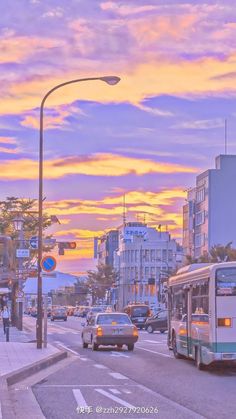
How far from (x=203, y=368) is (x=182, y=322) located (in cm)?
374

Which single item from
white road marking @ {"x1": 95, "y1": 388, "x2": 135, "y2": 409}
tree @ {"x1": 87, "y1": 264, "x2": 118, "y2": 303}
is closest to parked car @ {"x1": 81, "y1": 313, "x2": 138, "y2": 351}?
white road marking @ {"x1": 95, "y1": 388, "x2": 135, "y2": 409}

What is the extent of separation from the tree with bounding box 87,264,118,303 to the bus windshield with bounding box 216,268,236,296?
13966 centimetres

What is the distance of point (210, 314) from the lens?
2303 centimetres

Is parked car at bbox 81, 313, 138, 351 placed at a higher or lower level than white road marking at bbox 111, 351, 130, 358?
higher

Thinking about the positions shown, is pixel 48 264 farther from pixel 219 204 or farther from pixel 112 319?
pixel 219 204

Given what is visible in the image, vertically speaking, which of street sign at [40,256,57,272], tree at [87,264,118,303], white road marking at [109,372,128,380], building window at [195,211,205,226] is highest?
building window at [195,211,205,226]

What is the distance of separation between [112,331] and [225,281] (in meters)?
12.1

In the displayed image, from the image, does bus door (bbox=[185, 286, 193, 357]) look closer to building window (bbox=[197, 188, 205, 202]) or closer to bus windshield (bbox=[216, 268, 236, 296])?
bus windshield (bbox=[216, 268, 236, 296])

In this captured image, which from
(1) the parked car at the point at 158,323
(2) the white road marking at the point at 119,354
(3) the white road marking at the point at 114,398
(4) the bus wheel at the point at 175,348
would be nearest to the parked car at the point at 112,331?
(2) the white road marking at the point at 119,354

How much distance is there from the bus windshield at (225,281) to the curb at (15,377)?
555cm

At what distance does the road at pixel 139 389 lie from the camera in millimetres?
14570

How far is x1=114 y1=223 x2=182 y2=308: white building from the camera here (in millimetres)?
151250

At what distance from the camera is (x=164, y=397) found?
16.8 m

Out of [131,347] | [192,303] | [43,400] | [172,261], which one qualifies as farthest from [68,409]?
[172,261]
